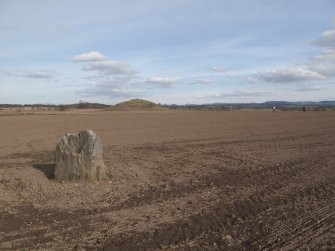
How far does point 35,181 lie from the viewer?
11.4 m

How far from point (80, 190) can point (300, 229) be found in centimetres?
512

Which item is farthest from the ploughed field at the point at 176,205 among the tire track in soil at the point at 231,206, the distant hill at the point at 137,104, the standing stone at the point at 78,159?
the distant hill at the point at 137,104

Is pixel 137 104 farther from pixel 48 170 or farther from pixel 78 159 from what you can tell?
pixel 78 159

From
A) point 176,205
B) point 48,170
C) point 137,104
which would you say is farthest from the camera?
point 137,104

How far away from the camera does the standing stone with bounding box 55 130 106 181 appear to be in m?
11.4

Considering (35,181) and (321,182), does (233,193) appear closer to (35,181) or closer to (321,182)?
(321,182)

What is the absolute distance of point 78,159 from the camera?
1146 cm

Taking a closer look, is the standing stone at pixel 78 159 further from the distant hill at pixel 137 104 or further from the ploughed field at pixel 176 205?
→ the distant hill at pixel 137 104

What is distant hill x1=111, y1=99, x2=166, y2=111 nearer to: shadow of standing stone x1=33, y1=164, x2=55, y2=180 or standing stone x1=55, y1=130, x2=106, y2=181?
shadow of standing stone x1=33, y1=164, x2=55, y2=180

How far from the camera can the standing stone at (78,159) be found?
11.4 meters

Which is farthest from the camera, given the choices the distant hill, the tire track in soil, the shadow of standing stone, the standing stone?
the distant hill

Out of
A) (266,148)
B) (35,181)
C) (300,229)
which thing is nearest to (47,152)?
(35,181)

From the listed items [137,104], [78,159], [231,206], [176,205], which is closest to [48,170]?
[78,159]

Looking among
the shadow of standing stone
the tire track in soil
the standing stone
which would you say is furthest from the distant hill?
the standing stone
